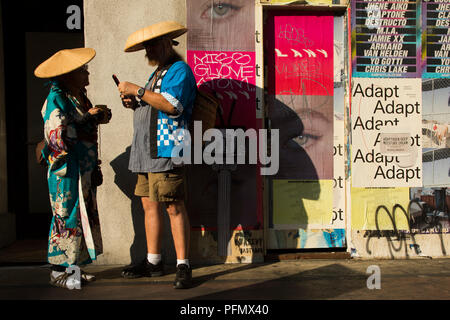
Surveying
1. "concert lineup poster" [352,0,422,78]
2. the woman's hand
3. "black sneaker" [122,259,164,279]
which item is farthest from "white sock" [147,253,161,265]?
"concert lineup poster" [352,0,422,78]

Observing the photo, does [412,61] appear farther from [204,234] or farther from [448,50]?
[204,234]

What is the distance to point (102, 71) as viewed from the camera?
12.4ft

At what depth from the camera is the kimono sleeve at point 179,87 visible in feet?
9.84

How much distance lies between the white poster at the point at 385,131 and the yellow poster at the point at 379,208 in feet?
0.26

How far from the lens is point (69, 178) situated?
3.09 metres

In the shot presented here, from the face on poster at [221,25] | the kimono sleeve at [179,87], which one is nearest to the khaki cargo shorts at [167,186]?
the kimono sleeve at [179,87]

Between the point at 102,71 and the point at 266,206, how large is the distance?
2003 millimetres

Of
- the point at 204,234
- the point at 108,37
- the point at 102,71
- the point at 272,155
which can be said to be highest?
the point at 108,37

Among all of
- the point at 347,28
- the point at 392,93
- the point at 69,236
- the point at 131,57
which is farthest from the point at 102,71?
the point at 392,93

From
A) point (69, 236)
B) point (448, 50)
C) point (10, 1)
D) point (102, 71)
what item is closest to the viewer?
point (69, 236)

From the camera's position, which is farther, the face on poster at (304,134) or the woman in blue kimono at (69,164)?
the face on poster at (304,134)

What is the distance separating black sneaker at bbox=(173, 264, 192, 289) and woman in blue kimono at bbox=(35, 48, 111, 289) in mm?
670

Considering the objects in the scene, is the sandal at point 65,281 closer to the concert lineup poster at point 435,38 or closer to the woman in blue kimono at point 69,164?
the woman in blue kimono at point 69,164

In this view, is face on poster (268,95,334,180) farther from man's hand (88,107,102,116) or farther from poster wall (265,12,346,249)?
man's hand (88,107,102,116)
